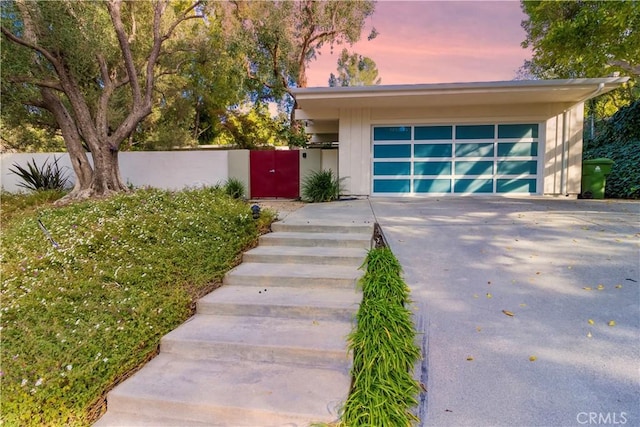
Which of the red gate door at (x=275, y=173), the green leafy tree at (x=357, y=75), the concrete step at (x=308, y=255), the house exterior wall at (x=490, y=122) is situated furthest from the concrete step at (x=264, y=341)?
the green leafy tree at (x=357, y=75)

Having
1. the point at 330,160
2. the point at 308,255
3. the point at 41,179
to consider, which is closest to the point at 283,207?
the point at 330,160

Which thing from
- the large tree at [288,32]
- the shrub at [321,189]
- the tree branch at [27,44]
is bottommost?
the shrub at [321,189]

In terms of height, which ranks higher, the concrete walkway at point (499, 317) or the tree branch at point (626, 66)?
the tree branch at point (626, 66)

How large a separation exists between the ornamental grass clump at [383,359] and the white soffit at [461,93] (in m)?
5.97

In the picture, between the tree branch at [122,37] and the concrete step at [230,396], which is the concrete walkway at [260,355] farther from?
the tree branch at [122,37]

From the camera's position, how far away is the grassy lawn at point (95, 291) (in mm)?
2615

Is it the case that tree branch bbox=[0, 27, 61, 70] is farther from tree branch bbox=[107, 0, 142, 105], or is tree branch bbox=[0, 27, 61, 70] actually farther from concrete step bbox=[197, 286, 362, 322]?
concrete step bbox=[197, 286, 362, 322]

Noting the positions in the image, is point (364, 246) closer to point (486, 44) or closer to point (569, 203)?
point (569, 203)

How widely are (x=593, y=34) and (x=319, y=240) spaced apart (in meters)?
11.5

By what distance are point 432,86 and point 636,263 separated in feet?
17.8

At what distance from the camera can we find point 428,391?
2594 millimetres

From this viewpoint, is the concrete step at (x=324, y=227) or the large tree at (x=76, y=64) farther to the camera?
the large tree at (x=76, y=64)

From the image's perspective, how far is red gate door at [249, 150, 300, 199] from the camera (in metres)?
11.9

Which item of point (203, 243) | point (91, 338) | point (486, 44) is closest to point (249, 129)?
point (486, 44)
